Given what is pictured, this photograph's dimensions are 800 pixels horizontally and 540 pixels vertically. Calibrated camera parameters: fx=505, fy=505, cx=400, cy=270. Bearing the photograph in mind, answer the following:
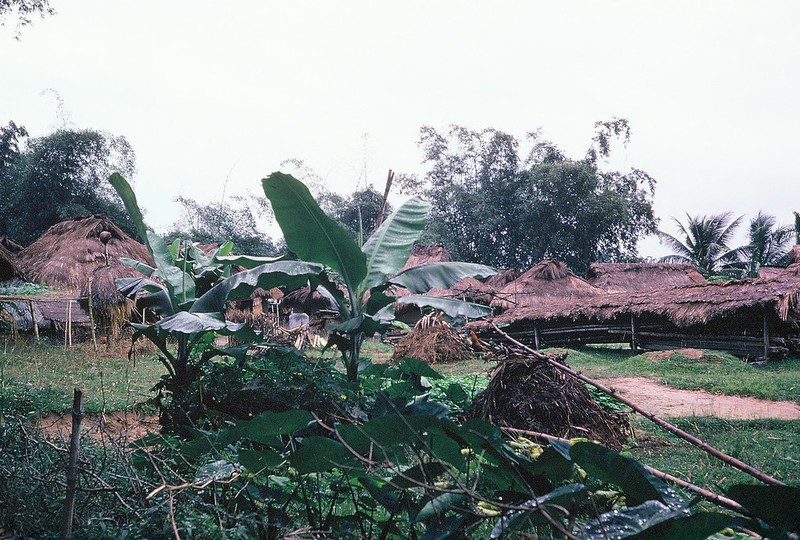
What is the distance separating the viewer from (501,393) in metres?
4.37

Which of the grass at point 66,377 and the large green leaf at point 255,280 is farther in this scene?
the grass at point 66,377

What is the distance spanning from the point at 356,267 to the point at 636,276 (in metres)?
21.6

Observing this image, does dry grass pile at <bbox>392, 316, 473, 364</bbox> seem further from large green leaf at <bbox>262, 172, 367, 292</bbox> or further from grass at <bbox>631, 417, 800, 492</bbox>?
large green leaf at <bbox>262, 172, 367, 292</bbox>

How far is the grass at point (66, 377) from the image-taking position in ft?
17.0

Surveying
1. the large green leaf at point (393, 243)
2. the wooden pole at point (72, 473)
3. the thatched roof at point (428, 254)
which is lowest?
the wooden pole at point (72, 473)

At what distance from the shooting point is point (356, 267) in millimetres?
4117

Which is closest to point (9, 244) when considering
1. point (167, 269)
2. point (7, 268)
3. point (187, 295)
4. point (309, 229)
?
point (7, 268)

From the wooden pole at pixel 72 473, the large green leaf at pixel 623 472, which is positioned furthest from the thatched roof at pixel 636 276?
the wooden pole at pixel 72 473

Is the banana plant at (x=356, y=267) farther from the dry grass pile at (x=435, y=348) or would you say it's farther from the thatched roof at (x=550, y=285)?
the thatched roof at (x=550, y=285)

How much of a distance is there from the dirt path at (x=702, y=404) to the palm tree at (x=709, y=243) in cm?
2246

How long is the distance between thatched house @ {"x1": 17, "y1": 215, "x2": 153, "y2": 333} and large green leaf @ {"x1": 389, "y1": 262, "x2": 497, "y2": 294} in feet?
33.6

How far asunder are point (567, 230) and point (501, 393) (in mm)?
24382

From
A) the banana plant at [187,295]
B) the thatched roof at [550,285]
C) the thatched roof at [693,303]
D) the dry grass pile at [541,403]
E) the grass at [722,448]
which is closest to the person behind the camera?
the grass at [722,448]

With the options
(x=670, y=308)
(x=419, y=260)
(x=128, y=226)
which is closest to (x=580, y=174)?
(x=419, y=260)
